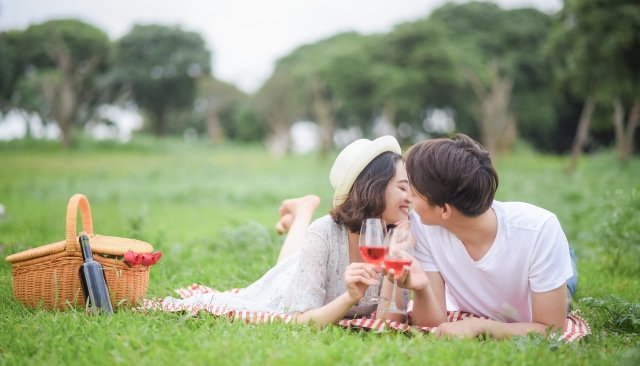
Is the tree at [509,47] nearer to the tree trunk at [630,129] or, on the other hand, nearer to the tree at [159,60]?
the tree trunk at [630,129]

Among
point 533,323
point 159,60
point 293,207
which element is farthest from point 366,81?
point 533,323

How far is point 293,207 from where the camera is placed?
578cm

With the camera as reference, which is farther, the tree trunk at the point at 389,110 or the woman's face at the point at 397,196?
the tree trunk at the point at 389,110

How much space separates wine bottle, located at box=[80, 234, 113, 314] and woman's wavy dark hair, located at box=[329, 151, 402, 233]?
1801 millimetres

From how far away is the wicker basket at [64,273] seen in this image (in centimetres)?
427

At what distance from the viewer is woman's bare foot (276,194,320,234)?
18.7ft

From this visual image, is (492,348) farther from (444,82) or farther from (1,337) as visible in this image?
(444,82)

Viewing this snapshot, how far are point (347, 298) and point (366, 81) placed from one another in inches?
1333

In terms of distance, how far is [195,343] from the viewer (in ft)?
11.2

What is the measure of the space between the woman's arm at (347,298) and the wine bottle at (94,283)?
1.39 metres

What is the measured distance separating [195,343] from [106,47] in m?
47.0

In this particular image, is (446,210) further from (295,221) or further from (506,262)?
(295,221)

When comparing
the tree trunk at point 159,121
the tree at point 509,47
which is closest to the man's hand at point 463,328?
the tree at point 509,47

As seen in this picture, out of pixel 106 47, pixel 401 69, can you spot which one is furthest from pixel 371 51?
pixel 106 47
